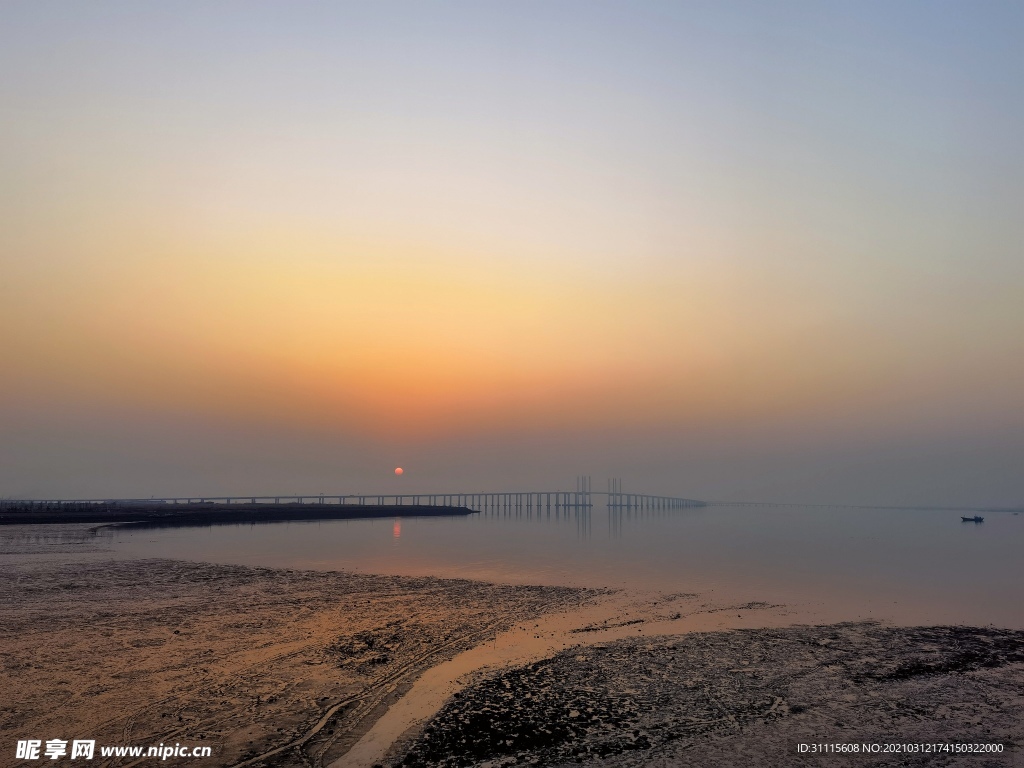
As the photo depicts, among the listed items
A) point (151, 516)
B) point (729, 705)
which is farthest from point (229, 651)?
point (151, 516)

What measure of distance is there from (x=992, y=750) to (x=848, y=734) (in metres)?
2.41

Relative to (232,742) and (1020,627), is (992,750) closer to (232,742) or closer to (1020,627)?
(232,742)

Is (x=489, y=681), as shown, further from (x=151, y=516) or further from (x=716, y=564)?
(x=151, y=516)

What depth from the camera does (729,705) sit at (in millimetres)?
14367

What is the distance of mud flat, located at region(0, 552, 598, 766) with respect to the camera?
12.5 meters

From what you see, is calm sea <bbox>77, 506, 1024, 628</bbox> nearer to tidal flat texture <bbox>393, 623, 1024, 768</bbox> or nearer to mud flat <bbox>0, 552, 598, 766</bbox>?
mud flat <bbox>0, 552, 598, 766</bbox>

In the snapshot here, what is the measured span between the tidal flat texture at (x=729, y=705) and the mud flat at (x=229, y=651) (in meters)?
2.57

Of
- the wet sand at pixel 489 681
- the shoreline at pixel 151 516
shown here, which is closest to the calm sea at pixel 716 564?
the wet sand at pixel 489 681

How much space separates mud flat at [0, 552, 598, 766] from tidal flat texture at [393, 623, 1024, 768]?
8.44ft

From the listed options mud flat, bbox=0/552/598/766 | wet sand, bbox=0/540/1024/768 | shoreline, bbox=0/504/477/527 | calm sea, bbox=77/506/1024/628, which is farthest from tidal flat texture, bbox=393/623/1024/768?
shoreline, bbox=0/504/477/527

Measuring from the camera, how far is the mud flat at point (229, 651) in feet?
41.0

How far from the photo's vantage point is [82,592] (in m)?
28.3

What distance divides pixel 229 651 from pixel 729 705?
43.4 ft

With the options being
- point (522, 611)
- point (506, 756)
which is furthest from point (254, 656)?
point (522, 611)
